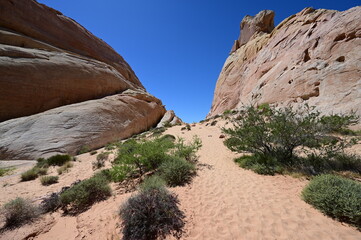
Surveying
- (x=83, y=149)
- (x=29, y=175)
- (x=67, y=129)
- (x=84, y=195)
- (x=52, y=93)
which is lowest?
(x=84, y=195)

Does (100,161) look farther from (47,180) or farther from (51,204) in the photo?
(51,204)

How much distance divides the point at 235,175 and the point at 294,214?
2448mm

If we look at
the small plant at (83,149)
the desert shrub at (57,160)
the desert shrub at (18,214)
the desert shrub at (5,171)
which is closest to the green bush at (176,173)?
the desert shrub at (18,214)

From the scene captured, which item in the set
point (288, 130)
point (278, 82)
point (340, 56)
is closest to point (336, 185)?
point (288, 130)

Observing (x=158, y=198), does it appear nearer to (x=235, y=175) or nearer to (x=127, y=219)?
(x=127, y=219)

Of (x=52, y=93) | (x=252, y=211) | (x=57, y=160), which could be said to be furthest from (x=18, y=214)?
(x=52, y=93)

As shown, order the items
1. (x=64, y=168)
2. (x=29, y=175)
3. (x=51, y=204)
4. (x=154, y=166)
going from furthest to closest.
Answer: (x=64, y=168) → (x=29, y=175) → (x=154, y=166) → (x=51, y=204)

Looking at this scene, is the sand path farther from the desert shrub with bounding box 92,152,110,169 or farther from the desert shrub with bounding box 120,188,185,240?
the desert shrub with bounding box 92,152,110,169

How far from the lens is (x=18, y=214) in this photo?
382 centimetres

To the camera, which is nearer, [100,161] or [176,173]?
[176,173]

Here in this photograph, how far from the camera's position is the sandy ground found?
297 centimetres

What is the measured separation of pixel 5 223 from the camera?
149 inches

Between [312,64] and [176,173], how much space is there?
17.0 m

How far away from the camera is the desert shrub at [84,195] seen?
4480mm
